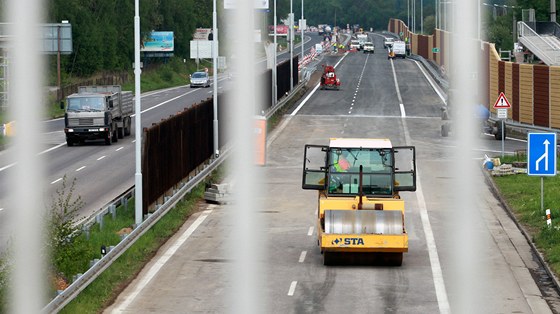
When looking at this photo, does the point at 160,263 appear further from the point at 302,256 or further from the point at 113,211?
the point at 113,211

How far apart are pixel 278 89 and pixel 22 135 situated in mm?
76612

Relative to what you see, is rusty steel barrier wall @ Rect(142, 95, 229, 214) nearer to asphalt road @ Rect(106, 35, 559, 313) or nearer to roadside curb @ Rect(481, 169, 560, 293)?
asphalt road @ Rect(106, 35, 559, 313)

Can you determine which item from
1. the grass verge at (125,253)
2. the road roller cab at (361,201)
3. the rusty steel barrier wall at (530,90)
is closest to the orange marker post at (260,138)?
the grass verge at (125,253)

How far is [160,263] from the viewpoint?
28109 millimetres

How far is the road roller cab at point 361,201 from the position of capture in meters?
26.2

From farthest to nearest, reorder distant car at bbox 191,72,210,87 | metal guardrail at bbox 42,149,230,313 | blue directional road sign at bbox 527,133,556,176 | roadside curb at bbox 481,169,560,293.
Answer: distant car at bbox 191,72,210,87
blue directional road sign at bbox 527,133,556,176
roadside curb at bbox 481,169,560,293
metal guardrail at bbox 42,149,230,313

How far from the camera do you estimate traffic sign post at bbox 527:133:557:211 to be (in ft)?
98.1

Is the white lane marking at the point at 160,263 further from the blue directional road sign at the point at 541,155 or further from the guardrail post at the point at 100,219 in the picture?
the blue directional road sign at the point at 541,155

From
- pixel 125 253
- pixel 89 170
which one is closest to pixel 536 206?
pixel 125 253

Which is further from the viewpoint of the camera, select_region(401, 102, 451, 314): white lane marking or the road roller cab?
the road roller cab

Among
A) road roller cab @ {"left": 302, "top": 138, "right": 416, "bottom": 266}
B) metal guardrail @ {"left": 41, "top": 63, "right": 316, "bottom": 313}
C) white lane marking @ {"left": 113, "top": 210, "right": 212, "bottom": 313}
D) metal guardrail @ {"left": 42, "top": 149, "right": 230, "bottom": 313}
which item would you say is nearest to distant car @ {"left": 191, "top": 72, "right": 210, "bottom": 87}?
metal guardrail @ {"left": 41, "top": 63, "right": 316, "bottom": 313}

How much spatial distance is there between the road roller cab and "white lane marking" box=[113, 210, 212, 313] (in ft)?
12.8

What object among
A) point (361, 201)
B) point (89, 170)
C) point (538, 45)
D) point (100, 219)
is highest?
point (538, 45)

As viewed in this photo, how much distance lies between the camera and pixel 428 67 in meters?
121
